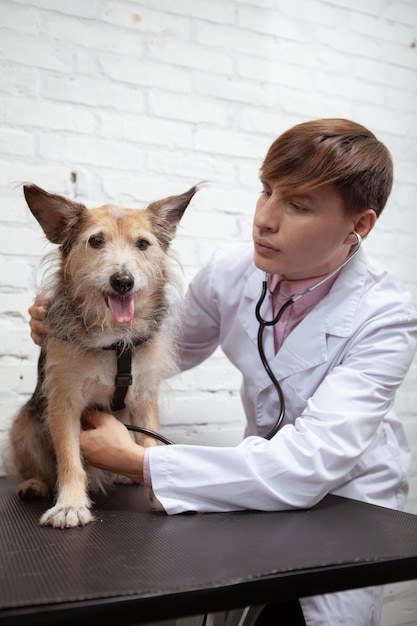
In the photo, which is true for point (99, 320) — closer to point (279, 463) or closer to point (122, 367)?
point (122, 367)

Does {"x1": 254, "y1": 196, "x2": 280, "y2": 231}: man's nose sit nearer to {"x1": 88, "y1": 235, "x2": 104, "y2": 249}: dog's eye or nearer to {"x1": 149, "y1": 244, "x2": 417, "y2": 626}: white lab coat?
{"x1": 149, "y1": 244, "x2": 417, "y2": 626}: white lab coat

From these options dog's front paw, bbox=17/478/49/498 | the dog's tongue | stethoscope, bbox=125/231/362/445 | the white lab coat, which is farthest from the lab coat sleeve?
dog's front paw, bbox=17/478/49/498

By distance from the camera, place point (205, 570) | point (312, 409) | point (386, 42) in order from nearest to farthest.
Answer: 1. point (205, 570)
2. point (312, 409)
3. point (386, 42)

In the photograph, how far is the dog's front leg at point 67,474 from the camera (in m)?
1.21

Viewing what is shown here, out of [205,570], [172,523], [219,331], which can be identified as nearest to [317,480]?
[172,523]

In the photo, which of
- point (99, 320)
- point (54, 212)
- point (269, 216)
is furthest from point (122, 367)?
point (269, 216)

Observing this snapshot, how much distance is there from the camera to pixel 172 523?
120cm

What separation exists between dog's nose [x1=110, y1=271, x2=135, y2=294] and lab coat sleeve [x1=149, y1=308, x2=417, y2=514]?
350mm

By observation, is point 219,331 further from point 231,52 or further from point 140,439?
point 231,52

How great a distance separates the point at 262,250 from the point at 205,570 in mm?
815

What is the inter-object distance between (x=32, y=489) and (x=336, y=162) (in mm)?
1081

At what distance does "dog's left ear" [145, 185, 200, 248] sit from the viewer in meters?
1.49

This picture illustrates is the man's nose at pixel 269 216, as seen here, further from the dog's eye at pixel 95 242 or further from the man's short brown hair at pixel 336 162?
the dog's eye at pixel 95 242

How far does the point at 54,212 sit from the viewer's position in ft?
4.59
